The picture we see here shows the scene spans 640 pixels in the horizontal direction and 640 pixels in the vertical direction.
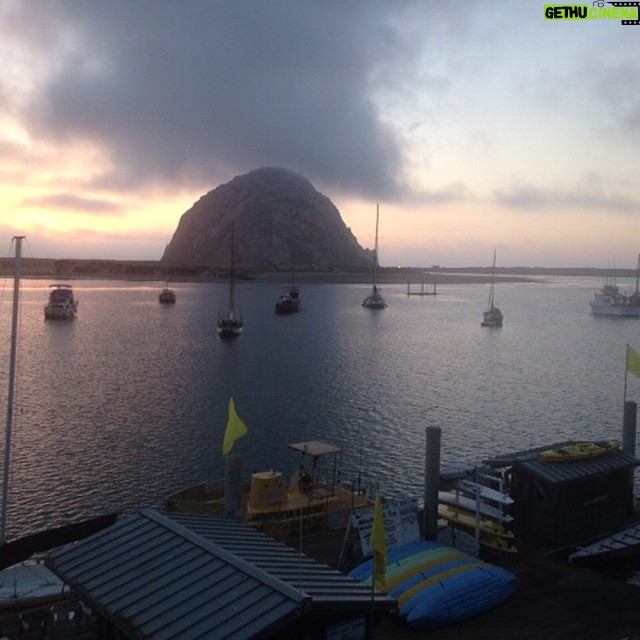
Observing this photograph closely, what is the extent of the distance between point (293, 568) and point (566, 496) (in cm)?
1215

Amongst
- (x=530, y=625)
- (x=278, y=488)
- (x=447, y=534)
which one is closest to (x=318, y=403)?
(x=278, y=488)

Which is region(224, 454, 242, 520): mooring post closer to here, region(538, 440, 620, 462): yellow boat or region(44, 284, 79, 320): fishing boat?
region(538, 440, 620, 462): yellow boat

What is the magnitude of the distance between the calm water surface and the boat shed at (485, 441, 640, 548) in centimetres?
1463

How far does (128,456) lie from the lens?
4172 centimetres

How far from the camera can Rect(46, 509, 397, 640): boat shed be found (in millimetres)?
10219

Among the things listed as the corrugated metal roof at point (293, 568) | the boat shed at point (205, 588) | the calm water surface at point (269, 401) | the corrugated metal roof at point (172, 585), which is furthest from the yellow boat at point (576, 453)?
the calm water surface at point (269, 401)

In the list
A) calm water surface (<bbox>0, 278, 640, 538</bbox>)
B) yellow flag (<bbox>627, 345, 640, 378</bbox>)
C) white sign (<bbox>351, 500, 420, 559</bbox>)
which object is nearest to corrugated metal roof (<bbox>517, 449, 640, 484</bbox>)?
white sign (<bbox>351, 500, 420, 559</bbox>)

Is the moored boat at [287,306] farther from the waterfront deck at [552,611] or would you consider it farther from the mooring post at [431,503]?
the waterfront deck at [552,611]

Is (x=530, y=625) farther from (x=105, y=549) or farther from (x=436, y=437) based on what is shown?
(x=105, y=549)

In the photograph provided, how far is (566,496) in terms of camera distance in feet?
69.2

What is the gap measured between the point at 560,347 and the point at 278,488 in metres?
92.1

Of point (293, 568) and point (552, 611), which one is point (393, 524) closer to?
point (552, 611)

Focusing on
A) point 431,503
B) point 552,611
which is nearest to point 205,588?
point 552,611

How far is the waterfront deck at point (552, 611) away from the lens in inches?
607
